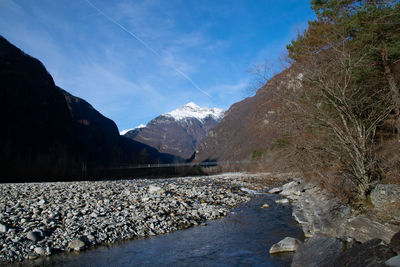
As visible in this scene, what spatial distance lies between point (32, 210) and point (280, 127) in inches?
395

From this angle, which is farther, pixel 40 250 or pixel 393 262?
pixel 40 250

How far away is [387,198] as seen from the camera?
7.87 m

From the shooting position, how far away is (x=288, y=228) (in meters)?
10.4

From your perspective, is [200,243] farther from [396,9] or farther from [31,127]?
[31,127]

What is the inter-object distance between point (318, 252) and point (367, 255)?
4.57ft

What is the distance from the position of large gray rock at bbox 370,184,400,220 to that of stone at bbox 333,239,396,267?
6.80 feet

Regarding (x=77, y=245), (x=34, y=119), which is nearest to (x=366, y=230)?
(x=77, y=245)

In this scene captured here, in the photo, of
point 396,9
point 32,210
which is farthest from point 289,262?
point 396,9

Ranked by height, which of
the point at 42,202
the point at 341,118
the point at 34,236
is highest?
the point at 341,118

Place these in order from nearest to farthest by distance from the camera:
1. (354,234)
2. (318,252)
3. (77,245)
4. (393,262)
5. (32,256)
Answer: (393,262) → (318,252) → (354,234) → (32,256) → (77,245)

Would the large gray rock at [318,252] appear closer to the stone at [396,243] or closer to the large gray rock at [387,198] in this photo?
the stone at [396,243]

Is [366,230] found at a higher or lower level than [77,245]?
higher

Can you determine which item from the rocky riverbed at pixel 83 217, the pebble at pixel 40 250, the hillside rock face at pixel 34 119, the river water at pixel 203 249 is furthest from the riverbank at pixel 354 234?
the hillside rock face at pixel 34 119

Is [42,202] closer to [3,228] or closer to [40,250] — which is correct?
[3,228]
